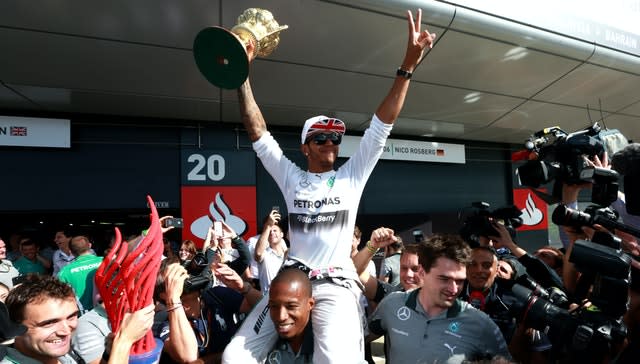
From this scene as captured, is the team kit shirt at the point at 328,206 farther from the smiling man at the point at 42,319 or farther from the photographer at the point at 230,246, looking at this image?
the photographer at the point at 230,246

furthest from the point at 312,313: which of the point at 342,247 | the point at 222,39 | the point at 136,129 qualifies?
the point at 136,129

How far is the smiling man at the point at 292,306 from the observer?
1.83 m

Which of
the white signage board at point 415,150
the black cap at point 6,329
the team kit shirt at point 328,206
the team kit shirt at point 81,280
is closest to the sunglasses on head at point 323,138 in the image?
the team kit shirt at point 328,206

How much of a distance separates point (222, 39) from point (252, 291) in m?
1.69

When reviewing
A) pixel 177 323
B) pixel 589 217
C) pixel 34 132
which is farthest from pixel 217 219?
pixel 589 217

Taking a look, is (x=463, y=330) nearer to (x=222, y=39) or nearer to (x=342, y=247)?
(x=342, y=247)

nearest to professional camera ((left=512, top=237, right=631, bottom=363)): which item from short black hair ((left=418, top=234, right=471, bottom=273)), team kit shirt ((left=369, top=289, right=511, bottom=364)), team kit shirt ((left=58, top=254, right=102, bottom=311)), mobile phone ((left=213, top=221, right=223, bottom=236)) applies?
team kit shirt ((left=369, top=289, right=511, bottom=364))

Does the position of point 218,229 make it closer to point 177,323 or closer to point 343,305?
point 177,323

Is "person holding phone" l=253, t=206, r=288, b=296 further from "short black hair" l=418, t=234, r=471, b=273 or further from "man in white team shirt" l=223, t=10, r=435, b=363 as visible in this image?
"short black hair" l=418, t=234, r=471, b=273

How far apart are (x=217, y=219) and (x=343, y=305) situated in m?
4.89

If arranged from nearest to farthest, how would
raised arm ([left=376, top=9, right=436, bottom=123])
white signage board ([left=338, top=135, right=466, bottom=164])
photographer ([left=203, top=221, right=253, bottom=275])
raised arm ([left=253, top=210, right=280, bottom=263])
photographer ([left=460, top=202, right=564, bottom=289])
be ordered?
raised arm ([left=376, top=9, right=436, bottom=123])
photographer ([left=460, top=202, right=564, bottom=289])
photographer ([left=203, top=221, right=253, bottom=275])
raised arm ([left=253, top=210, right=280, bottom=263])
white signage board ([left=338, top=135, right=466, bottom=164])

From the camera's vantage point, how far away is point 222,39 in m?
2.03

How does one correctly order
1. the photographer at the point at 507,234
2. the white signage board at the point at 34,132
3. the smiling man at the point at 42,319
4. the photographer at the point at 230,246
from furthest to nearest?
the white signage board at the point at 34,132
the photographer at the point at 230,246
the photographer at the point at 507,234
the smiling man at the point at 42,319

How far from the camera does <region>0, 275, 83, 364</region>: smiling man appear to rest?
1571mm
